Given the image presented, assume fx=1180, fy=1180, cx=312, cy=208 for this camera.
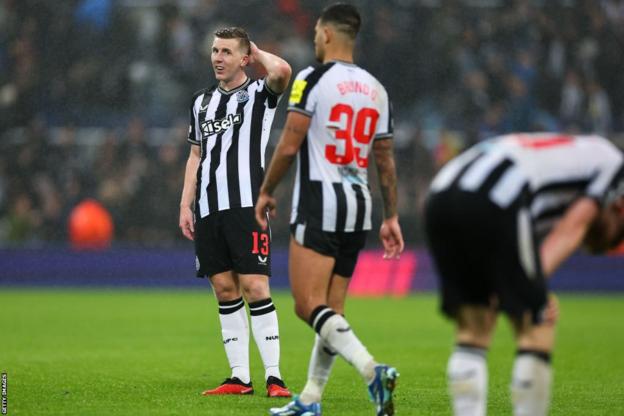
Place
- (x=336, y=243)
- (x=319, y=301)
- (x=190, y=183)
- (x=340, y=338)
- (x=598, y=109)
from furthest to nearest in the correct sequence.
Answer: (x=598, y=109)
(x=190, y=183)
(x=336, y=243)
(x=319, y=301)
(x=340, y=338)

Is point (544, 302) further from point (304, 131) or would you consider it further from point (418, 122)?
point (418, 122)

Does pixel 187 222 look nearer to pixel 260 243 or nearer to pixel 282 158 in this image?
pixel 260 243

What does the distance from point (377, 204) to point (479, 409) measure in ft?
51.6

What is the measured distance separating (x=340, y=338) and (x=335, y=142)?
3.68 ft

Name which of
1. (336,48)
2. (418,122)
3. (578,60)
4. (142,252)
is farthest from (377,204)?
(336,48)

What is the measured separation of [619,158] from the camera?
17.6 feet

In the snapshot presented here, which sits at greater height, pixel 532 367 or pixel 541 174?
pixel 541 174

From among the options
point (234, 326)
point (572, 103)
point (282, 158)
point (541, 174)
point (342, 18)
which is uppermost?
point (572, 103)

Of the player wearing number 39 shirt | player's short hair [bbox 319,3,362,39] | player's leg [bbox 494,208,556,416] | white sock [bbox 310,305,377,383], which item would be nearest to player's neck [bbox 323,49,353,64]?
the player wearing number 39 shirt

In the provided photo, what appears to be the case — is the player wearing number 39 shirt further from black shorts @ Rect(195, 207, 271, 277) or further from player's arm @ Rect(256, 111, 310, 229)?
black shorts @ Rect(195, 207, 271, 277)

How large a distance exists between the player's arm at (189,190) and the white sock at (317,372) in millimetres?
2080

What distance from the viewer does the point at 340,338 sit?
6465mm

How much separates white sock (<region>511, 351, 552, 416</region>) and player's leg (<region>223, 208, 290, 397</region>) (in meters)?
3.25

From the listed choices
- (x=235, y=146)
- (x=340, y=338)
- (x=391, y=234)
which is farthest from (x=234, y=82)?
(x=340, y=338)
